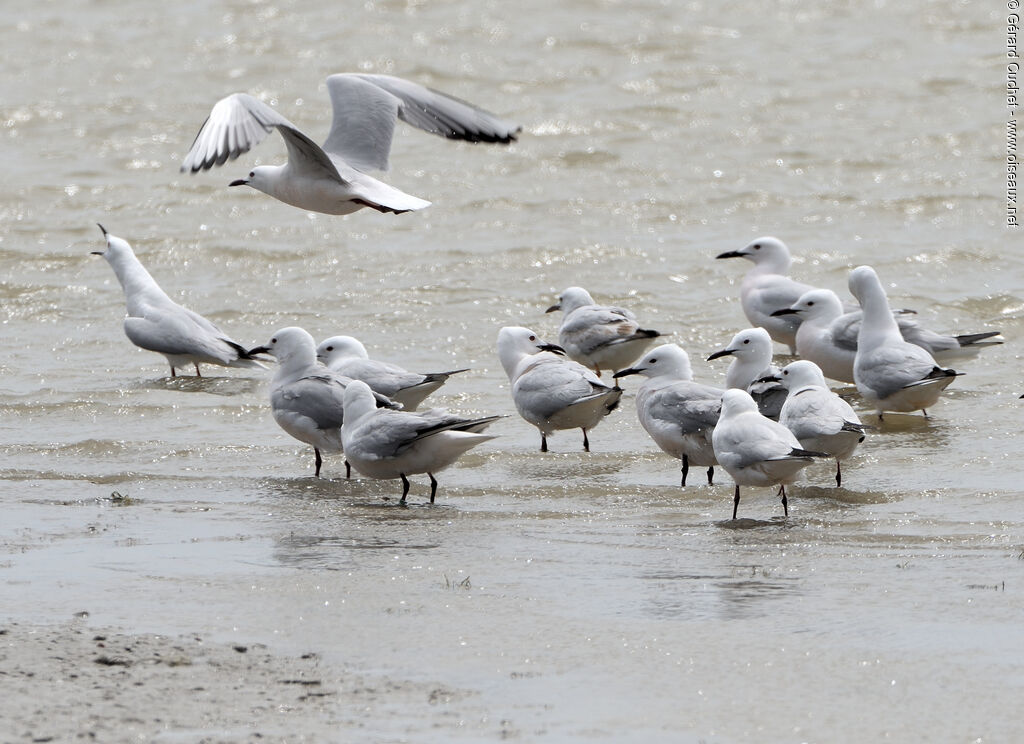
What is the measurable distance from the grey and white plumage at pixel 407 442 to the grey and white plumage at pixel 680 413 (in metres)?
1.03

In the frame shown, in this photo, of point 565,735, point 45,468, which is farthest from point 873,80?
point 565,735

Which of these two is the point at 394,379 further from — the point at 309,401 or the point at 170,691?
the point at 170,691

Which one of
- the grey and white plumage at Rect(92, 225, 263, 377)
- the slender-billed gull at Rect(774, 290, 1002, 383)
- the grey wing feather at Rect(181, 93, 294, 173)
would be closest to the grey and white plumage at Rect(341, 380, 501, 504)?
the grey wing feather at Rect(181, 93, 294, 173)

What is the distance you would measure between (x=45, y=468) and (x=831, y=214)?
34.9 ft

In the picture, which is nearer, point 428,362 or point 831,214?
point 428,362

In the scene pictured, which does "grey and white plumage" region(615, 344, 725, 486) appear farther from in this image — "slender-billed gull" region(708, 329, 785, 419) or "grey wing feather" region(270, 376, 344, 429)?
"grey wing feather" region(270, 376, 344, 429)

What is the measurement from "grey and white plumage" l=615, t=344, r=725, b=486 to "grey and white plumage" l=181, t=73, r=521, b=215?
161 centimetres

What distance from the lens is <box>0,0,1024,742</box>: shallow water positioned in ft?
16.1

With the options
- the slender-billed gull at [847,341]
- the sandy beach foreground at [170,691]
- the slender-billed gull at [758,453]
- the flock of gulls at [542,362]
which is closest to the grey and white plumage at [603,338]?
the flock of gulls at [542,362]

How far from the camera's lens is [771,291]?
12.0m

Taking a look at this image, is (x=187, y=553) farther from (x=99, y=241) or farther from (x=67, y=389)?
(x=99, y=241)

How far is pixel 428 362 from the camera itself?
472 inches

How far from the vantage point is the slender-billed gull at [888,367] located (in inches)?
375

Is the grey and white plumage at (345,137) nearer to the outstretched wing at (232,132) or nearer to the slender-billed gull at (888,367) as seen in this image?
the outstretched wing at (232,132)
